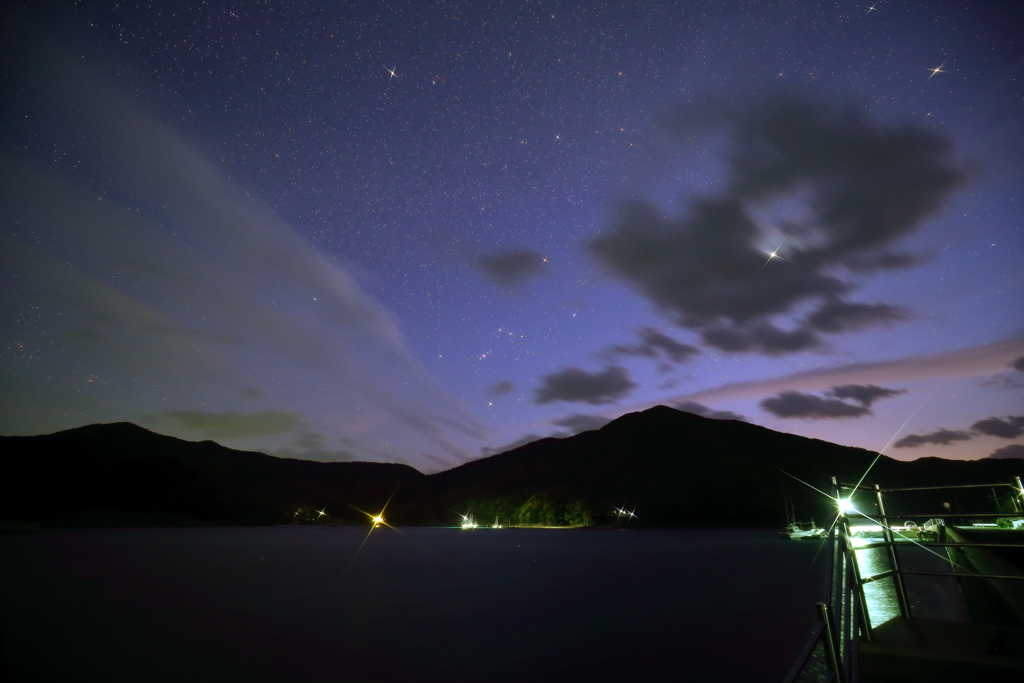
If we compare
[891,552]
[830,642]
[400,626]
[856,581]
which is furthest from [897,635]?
[400,626]

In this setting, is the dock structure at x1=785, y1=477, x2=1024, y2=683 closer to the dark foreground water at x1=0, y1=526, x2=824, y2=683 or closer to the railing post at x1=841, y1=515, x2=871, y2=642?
the railing post at x1=841, y1=515, x2=871, y2=642

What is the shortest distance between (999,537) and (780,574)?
5975 centimetres

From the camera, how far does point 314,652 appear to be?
23.5 m

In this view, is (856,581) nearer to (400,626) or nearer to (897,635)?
(897,635)

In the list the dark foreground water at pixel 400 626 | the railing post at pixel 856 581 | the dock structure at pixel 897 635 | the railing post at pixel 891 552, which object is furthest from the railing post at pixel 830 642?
the dark foreground water at pixel 400 626

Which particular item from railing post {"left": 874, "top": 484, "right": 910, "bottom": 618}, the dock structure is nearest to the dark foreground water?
railing post {"left": 874, "top": 484, "right": 910, "bottom": 618}

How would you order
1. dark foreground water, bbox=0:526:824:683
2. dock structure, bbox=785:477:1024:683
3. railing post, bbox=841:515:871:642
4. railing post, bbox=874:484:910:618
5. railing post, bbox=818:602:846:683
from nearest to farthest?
railing post, bbox=818:602:846:683 < dock structure, bbox=785:477:1024:683 < railing post, bbox=841:515:871:642 < railing post, bbox=874:484:910:618 < dark foreground water, bbox=0:526:824:683

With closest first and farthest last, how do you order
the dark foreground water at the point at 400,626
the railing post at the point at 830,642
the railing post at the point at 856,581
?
the railing post at the point at 830,642 → the railing post at the point at 856,581 → the dark foreground water at the point at 400,626

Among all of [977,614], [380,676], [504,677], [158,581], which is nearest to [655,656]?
[504,677]

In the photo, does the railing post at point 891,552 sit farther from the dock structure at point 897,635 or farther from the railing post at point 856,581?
the railing post at point 856,581

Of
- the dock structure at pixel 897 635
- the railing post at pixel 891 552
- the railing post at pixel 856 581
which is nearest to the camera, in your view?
the dock structure at pixel 897 635

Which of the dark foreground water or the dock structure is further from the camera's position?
the dark foreground water

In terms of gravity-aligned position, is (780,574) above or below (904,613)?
below

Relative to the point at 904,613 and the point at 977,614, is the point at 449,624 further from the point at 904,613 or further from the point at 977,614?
the point at 904,613
